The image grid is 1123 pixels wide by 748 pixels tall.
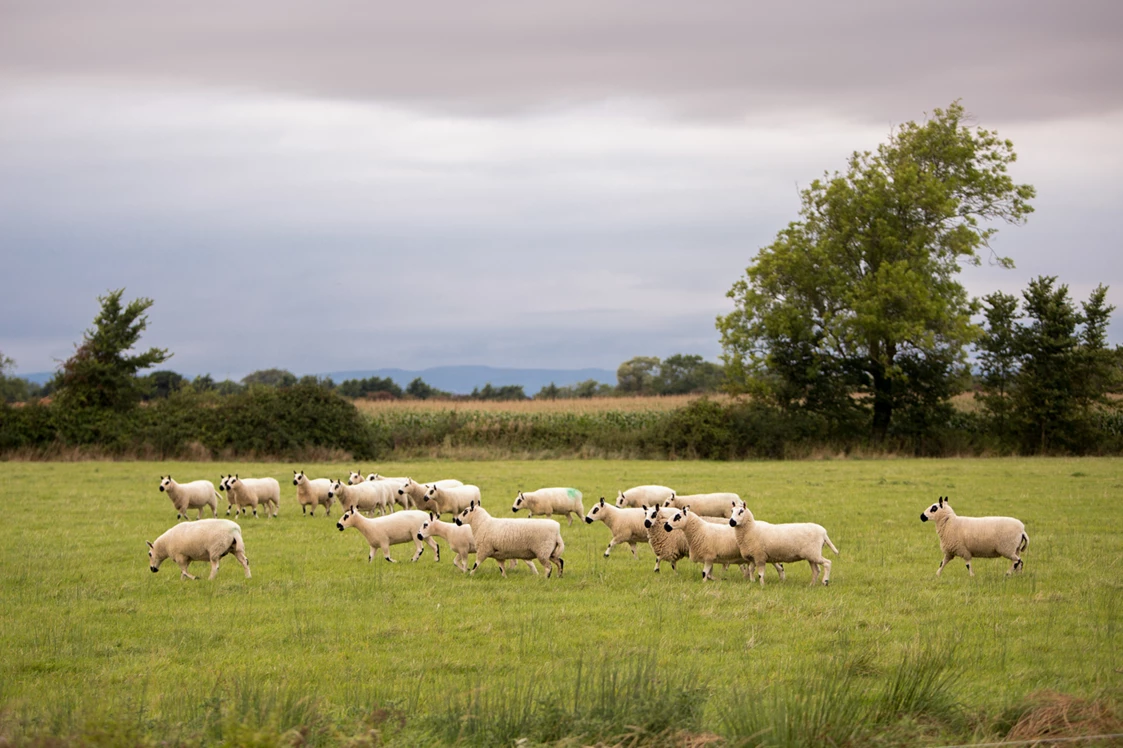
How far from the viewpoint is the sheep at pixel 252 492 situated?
23.5m

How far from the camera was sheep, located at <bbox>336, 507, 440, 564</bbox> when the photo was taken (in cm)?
1694

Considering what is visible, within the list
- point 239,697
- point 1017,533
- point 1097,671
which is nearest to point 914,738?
point 1097,671

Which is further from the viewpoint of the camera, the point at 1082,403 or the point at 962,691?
the point at 1082,403

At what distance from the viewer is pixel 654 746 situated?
7.34 m

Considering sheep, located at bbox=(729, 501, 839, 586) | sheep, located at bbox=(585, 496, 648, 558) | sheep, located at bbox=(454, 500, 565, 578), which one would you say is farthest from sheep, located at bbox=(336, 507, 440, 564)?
sheep, located at bbox=(729, 501, 839, 586)

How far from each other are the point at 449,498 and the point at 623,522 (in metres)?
5.99

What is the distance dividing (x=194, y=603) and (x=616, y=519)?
24.3ft

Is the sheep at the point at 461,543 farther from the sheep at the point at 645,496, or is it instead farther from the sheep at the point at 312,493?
→ the sheep at the point at 312,493

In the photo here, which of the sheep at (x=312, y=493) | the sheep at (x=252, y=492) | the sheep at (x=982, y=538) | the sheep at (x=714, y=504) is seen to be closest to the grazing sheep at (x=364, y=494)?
the sheep at (x=312, y=493)

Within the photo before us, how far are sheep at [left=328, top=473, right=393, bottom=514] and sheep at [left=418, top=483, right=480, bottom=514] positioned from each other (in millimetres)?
1248

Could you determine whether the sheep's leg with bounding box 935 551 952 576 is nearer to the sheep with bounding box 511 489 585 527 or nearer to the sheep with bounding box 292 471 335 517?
the sheep with bounding box 511 489 585 527

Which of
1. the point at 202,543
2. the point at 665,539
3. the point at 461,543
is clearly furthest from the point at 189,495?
the point at 665,539

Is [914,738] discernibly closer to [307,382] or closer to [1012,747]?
[1012,747]

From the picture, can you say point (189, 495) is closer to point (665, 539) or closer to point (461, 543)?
point (461, 543)
